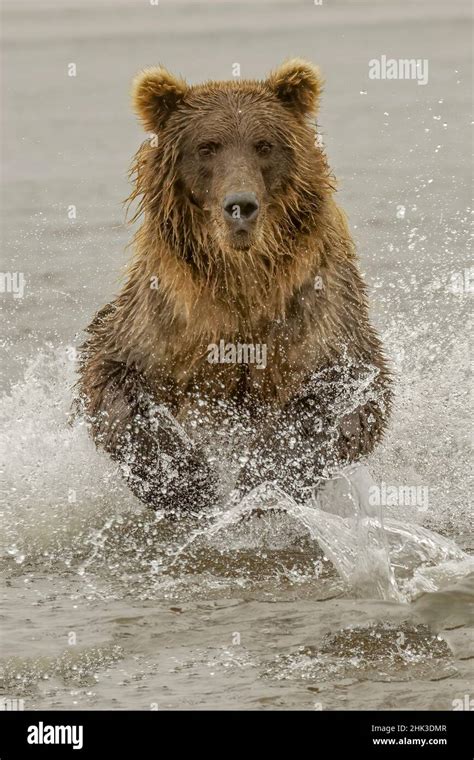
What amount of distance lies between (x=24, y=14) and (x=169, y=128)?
60.8 ft

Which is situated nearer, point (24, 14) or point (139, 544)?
point (139, 544)

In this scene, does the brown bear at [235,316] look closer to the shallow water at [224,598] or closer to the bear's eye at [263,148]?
the bear's eye at [263,148]

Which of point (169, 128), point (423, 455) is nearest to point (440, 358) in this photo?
point (423, 455)

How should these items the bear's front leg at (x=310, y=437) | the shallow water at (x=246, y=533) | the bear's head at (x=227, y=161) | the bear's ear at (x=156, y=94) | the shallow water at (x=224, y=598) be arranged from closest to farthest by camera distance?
the shallow water at (x=224, y=598)
the shallow water at (x=246, y=533)
the bear's head at (x=227, y=161)
the bear's ear at (x=156, y=94)
the bear's front leg at (x=310, y=437)

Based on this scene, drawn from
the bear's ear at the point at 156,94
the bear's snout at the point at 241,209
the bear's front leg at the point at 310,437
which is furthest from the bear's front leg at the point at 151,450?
the bear's ear at the point at 156,94

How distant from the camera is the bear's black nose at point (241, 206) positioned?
6.54 metres

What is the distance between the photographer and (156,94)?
6.96 meters

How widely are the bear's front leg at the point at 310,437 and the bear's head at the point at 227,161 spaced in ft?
2.42

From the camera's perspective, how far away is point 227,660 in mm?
5777

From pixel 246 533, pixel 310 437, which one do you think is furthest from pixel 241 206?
pixel 246 533

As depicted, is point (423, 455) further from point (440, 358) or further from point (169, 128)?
point (169, 128)

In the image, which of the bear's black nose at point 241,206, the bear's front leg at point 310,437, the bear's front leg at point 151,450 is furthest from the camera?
the bear's front leg at point 151,450

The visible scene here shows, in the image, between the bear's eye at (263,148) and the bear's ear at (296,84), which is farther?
the bear's ear at (296,84)

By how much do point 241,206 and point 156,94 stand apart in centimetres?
83
